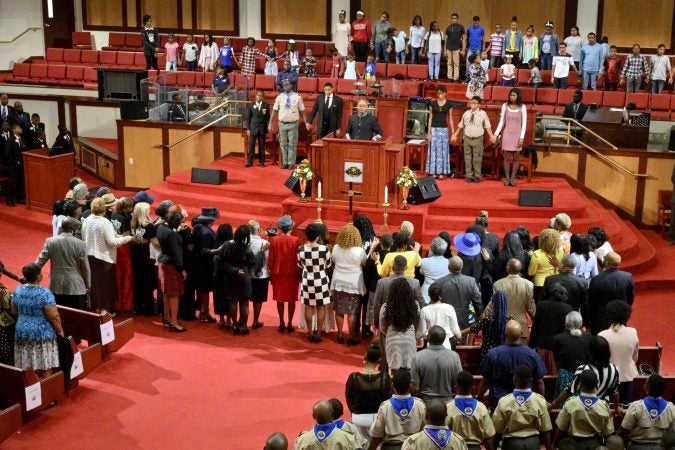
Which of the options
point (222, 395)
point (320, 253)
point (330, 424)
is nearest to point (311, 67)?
point (320, 253)

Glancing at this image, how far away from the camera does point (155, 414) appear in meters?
7.88

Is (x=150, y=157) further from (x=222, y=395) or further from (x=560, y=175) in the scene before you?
(x=222, y=395)

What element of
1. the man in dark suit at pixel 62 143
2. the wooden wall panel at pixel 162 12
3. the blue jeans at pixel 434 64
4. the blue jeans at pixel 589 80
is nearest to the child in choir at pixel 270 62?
the blue jeans at pixel 434 64

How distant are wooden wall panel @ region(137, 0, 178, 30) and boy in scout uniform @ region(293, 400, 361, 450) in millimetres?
20702

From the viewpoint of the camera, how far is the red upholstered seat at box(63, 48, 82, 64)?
23.2m

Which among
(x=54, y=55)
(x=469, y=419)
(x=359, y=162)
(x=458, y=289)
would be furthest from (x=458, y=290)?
(x=54, y=55)

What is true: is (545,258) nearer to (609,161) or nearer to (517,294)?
(517,294)

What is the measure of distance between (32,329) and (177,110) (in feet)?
30.8

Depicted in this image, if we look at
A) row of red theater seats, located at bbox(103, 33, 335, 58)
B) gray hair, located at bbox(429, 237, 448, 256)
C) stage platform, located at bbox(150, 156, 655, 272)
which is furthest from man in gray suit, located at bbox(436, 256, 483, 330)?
row of red theater seats, located at bbox(103, 33, 335, 58)

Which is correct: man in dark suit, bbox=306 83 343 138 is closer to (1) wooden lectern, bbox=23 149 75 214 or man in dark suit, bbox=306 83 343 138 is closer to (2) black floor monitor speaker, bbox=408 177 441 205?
(2) black floor monitor speaker, bbox=408 177 441 205

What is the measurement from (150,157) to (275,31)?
27.8 feet

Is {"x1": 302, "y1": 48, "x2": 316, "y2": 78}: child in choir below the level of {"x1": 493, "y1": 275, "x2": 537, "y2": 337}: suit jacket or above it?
above

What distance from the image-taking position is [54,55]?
23422mm

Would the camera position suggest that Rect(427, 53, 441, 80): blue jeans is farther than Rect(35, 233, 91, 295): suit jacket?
Yes
